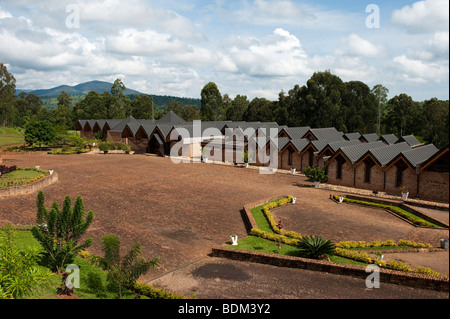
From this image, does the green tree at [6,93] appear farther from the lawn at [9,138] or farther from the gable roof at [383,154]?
the gable roof at [383,154]

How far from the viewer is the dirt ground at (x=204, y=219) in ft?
39.4

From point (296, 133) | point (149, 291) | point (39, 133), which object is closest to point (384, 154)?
point (296, 133)

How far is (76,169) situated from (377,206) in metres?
30.4

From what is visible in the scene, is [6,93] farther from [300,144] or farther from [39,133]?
[300,144]

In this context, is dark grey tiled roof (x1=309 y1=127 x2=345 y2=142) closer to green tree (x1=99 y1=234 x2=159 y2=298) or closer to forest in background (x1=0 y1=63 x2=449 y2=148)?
forest in background (x1=0 y1=63 x2=449 y2=148)

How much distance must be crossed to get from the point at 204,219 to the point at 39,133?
139ft

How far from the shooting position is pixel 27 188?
84.2 ft

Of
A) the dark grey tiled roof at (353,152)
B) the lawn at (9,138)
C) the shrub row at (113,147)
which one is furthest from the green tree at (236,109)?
the dark grey tiled roof at (353,152)

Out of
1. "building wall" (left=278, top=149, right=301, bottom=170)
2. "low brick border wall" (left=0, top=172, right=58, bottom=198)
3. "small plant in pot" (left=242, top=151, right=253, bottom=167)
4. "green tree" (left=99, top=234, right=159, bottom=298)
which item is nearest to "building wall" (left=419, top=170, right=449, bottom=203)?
"green tree" (left=99, top=234, right=159, bottom=298)

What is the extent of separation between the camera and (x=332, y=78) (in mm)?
64750

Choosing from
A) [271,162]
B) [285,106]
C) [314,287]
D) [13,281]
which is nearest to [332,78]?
[285,106]

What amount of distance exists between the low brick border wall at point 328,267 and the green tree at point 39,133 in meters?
47.0

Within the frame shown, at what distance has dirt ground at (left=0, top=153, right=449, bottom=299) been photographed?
12.0 meters
